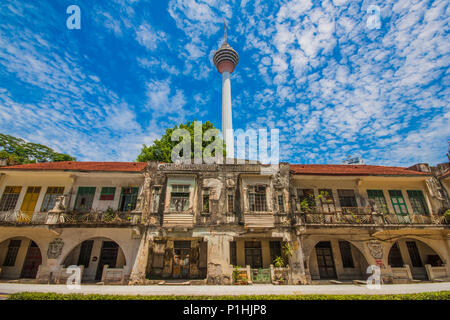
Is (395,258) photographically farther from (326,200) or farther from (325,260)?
(326,200)

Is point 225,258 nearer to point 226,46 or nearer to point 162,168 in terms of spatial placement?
point 162,168

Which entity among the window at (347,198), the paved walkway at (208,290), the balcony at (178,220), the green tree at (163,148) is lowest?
the paved walkway at (208,290)

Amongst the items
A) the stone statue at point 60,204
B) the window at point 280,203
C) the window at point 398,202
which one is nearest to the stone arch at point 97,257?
the stone statue at point 60,204

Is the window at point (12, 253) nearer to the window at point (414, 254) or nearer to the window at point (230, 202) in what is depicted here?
the window at point (230, 202)

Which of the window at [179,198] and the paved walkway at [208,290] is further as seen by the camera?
the window at [179,198]

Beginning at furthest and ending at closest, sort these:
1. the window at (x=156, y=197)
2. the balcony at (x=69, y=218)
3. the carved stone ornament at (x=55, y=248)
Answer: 1. the window at (x=156, y=197)
2. the carved stone ornament at (x=55, y=248)
3. the balcony at (x=69, y=218)

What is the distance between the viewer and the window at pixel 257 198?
15734mm

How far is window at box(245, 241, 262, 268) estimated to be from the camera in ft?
54.4

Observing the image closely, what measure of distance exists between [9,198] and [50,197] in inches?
117

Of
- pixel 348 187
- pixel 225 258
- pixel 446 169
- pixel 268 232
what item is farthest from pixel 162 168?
pixel 446 169

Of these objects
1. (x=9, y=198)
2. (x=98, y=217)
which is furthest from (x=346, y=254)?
(x=9, y=198)

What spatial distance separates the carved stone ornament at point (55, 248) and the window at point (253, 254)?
513 inches
